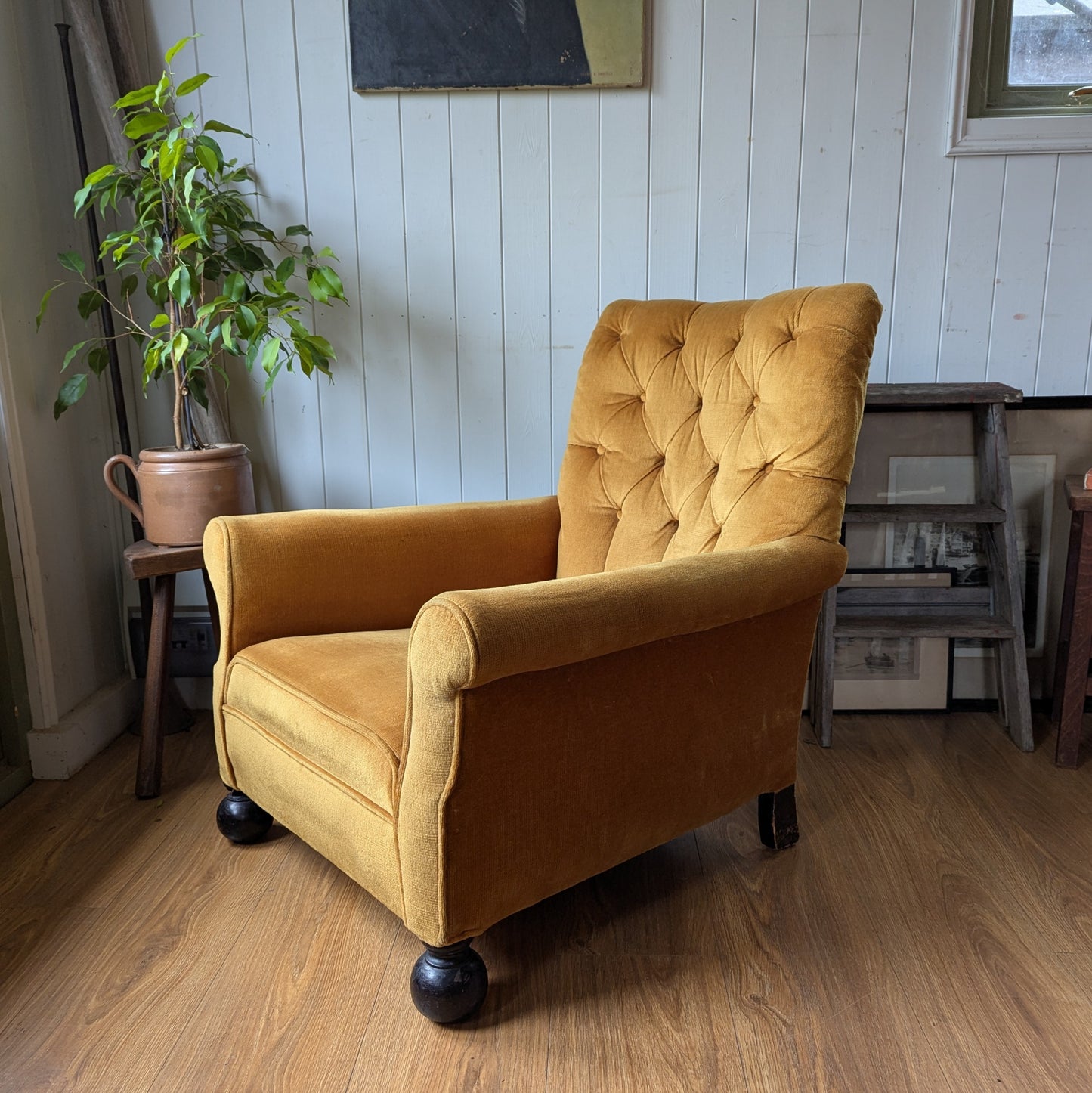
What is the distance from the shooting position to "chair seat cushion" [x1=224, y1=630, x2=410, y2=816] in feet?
4.13

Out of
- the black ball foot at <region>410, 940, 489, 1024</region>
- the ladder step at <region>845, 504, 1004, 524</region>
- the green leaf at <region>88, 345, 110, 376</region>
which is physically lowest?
the black ball foot at <region>410, 940, 489, 1024</region>

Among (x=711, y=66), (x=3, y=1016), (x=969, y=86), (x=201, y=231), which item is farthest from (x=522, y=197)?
(x=3, y=1016)

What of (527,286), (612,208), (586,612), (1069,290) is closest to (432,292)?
(527,286)

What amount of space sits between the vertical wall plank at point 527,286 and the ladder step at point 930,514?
0.75 meters

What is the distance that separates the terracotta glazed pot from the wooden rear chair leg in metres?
1.17

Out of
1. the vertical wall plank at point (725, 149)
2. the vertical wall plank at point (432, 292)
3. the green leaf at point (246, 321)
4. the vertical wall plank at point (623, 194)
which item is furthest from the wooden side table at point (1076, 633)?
the green leaf at point (246, 321)

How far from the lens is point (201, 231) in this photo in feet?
5.95

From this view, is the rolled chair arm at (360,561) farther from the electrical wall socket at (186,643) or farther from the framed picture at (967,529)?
the framed picture at (967,529)

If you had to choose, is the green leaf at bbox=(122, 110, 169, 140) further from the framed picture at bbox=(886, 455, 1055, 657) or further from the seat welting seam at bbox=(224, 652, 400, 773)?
the framed picture at bbox=(886, 455, 1055, 657)

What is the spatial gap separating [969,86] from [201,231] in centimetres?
170

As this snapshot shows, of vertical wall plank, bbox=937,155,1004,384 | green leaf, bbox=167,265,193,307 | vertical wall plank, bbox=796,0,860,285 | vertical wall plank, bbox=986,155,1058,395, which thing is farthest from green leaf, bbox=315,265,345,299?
vertical wall plank, bbox=986,155,1058,395

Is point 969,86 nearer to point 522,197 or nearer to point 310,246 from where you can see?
point 522,197

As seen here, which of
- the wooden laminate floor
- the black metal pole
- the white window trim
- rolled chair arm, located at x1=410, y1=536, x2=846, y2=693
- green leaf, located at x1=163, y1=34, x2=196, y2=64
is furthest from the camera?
the white window trim

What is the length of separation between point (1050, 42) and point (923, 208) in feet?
1.51
